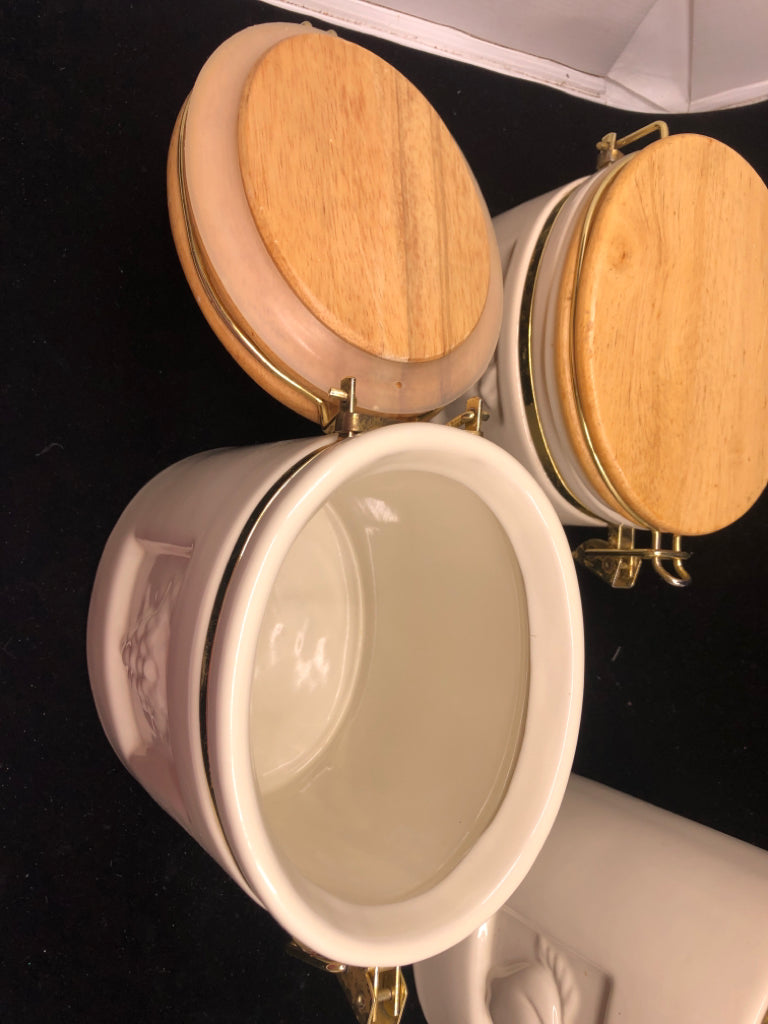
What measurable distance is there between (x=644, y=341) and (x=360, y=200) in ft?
1.00

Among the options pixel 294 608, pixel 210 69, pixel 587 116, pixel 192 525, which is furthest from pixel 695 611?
pixel 210 69

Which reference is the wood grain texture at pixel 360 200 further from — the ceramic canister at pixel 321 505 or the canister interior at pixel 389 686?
the canister interior at pixel 389 686

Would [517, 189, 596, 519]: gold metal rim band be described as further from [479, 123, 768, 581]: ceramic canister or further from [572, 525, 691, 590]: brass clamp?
[572, 525, 691, 590]: brass clamp

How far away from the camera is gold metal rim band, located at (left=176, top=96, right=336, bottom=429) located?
0.65m

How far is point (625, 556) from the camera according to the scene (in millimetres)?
908

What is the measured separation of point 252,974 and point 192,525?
0.67 metres

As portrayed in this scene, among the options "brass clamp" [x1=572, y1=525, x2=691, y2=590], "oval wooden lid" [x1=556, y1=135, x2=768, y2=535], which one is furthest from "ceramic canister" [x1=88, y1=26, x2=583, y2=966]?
"brass clamp" [x1=572, y1=525, x2=691, y2=590]

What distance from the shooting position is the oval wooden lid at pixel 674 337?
75 centimetres

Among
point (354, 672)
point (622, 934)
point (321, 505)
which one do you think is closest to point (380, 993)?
point (622, 934)

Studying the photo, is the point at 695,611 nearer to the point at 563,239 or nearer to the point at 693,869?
the point at 693,869

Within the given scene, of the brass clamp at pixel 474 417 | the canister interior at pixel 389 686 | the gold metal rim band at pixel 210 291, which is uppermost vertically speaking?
the gold metal rim band at pixel 210 291

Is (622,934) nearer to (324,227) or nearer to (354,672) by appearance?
(354,672)

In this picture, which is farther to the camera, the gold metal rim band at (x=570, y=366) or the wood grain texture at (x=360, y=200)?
the gold metal rim band at (x=570, y=366)

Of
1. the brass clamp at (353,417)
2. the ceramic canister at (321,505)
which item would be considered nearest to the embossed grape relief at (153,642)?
the ceramic canister at (321,505)
